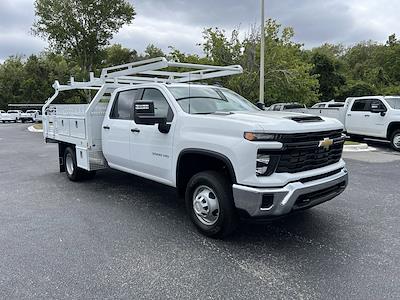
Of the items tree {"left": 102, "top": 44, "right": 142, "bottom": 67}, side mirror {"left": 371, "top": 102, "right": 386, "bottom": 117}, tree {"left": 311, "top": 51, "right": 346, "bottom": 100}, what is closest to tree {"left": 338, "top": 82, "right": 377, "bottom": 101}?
tree {"left": 311, "top": 51, "right": 346, "bottom": 100}

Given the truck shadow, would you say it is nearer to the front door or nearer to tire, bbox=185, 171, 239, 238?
tire, bbox=185, 171, 239, 238

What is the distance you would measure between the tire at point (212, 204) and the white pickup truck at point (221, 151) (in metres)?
0.01

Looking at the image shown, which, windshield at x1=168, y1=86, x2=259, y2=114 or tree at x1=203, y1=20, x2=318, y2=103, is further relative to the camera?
tree at x1=203, y1=20, x2=318, y2=103

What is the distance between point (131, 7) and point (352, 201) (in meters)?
26.7

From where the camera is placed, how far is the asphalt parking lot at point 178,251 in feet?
10.7

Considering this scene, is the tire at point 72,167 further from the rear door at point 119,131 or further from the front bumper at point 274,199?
the front bumper at point 274,199

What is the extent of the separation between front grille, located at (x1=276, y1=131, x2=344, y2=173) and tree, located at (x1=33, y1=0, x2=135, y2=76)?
2615 cm

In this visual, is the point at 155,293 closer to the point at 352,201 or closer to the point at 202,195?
the point at 202,195

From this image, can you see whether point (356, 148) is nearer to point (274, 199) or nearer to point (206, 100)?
point (206, 100)

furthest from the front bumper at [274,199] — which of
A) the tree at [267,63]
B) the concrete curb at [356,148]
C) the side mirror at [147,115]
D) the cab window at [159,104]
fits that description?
the tree at [267,63]

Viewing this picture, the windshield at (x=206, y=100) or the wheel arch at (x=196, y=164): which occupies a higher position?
the windshield at (x=206, y=100)

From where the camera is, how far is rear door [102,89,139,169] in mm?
5746

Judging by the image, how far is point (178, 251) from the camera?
A: 405 centimetres

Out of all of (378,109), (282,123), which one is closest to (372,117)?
(378,109)
